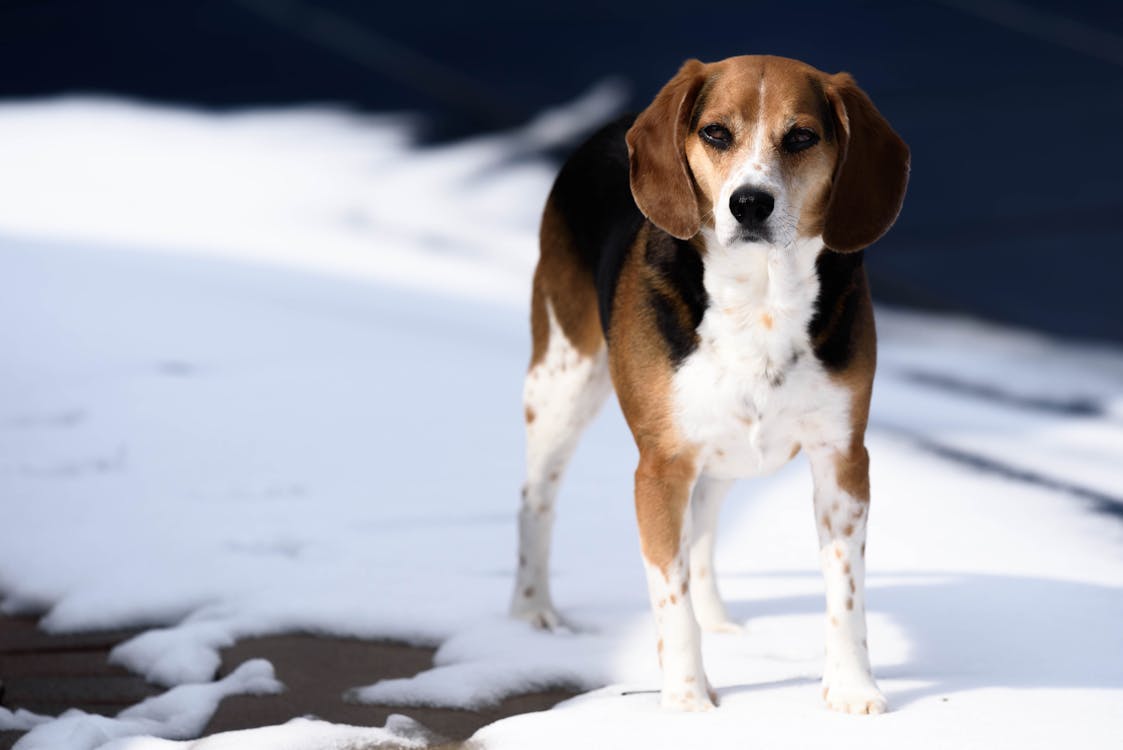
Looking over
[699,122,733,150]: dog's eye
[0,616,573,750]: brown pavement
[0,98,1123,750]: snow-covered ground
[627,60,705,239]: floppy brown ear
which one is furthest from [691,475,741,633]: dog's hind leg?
[699,122,733,150]: dog's eye

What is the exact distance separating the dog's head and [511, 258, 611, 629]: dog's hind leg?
2.38 feet

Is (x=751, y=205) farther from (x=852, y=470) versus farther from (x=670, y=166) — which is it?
(x=852, y=470)

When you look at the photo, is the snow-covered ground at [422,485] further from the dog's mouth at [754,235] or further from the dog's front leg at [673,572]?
the dog's mouth at [754,235]

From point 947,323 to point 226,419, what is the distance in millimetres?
3348

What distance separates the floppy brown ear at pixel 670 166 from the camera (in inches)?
119

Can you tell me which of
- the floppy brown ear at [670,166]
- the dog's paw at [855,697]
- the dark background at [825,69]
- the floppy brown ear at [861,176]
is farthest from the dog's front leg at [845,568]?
the dark background at [825,69]

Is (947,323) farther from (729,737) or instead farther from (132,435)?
(729,737)

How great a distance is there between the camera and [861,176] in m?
2.95

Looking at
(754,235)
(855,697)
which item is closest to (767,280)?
(754,235)

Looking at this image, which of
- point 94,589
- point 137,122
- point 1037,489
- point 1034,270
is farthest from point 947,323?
point 137,122

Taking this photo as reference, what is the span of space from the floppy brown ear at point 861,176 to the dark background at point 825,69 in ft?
14.6

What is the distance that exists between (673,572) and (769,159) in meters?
0.84

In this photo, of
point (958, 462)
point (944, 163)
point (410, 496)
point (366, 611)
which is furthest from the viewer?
point (944, 163)

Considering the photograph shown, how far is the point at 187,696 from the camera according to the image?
3.45 m
